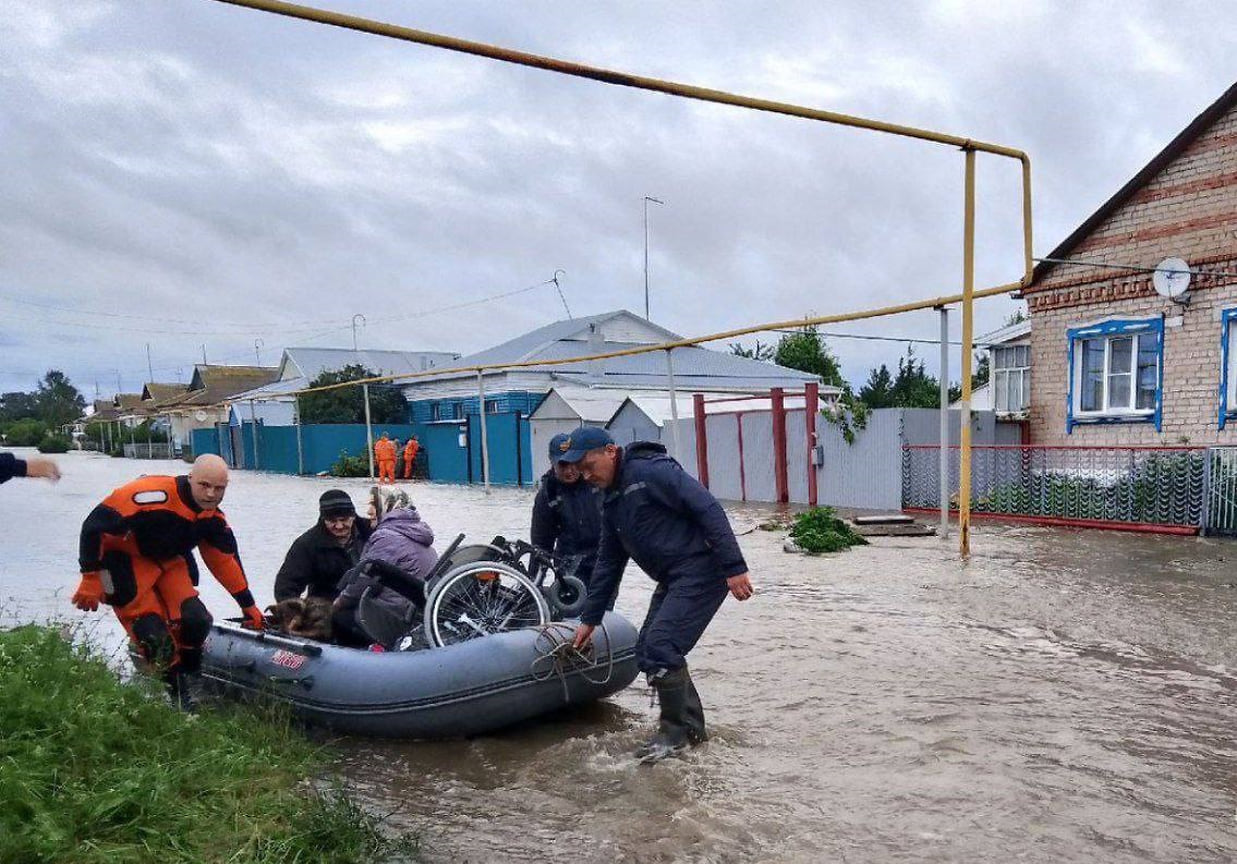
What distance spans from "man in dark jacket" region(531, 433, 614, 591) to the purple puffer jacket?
76 centimetres

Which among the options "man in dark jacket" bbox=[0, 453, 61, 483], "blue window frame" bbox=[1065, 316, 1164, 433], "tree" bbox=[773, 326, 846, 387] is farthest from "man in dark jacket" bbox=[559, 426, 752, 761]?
"tree" bbox=[773, 326, 846, 387]

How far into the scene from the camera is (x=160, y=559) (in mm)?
5293

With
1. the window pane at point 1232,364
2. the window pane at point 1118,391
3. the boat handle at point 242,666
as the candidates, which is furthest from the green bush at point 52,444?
the window pane at point 1232,364

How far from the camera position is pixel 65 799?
3.23 metres

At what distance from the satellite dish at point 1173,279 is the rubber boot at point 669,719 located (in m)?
13.3

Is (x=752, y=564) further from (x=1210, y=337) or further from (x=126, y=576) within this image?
(x=1210, y=337)

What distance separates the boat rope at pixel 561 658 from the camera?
17.4 ft

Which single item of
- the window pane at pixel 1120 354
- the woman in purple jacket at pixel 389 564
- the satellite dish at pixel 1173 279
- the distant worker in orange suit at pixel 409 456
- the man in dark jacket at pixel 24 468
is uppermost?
the satellite dish at pixel 1173 279

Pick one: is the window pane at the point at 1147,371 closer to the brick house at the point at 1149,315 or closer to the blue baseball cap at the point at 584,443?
the brick house at the point at 1149,315

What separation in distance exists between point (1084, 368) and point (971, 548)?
20.8ft

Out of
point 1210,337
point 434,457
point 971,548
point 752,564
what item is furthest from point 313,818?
point 434,457

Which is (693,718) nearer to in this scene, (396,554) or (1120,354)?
(396,554)

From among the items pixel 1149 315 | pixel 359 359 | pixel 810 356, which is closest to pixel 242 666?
pixel 1149 315

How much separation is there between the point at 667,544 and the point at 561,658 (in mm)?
1056
